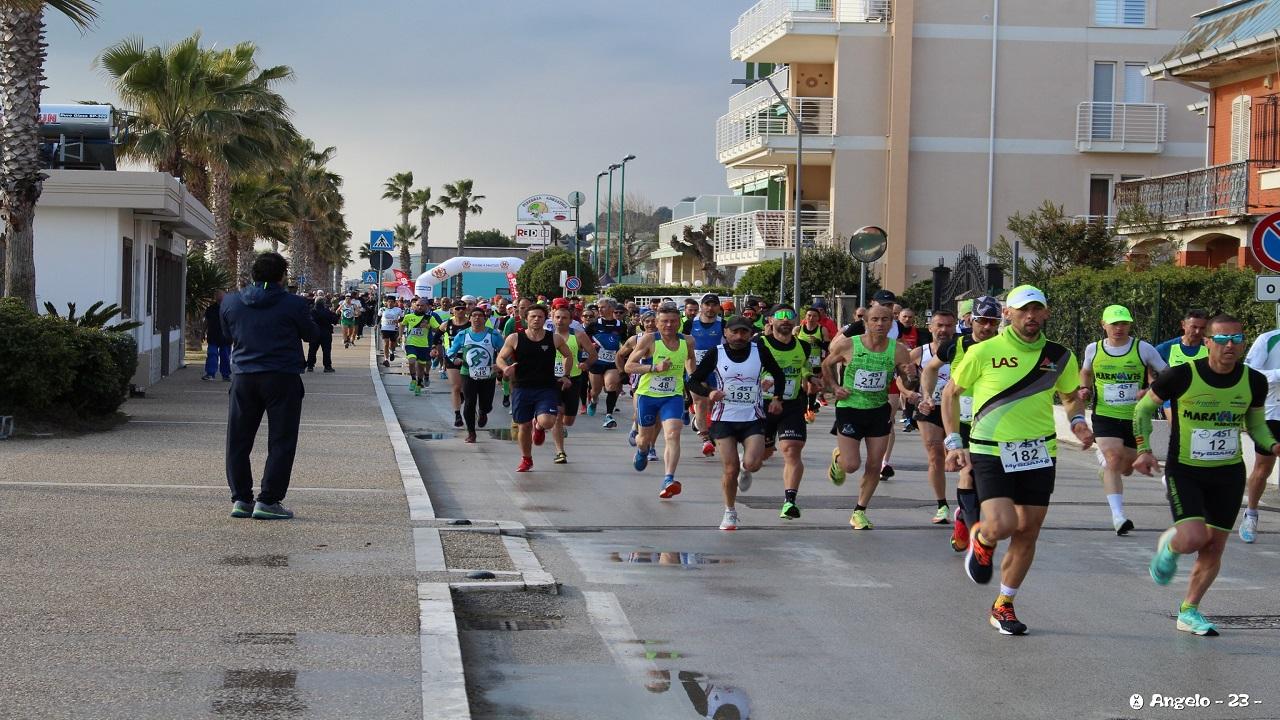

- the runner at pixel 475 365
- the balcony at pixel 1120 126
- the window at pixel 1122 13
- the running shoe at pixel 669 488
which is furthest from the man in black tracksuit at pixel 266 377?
the window at pixel 1122 13

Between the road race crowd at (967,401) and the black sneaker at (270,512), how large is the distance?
3.23 metres

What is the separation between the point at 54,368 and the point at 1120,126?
34.4 metres

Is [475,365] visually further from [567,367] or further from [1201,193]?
[1201,193]

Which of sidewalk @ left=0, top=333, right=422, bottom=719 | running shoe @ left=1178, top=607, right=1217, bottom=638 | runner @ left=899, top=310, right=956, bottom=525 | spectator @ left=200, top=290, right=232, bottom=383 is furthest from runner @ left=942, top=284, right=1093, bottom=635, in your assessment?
spectator @ left=200, top=290, right=232, bottom=383

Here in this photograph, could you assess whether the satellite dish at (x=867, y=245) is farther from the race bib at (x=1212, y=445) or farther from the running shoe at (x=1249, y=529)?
the race bib at (x=1212, y=445)

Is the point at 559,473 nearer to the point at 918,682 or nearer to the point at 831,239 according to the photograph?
the point at 918,682

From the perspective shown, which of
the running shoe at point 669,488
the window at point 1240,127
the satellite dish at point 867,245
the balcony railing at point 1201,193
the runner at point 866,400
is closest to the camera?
the runner at point 866,400

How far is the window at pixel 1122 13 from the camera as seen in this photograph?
142 ft

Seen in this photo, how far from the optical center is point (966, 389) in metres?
8.20

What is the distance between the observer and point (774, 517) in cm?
1205

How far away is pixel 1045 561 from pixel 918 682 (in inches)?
148

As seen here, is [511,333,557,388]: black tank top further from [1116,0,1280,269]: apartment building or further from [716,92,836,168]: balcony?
[716,92,836,168]: balcony

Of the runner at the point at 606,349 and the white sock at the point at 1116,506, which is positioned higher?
the runner at the point at 606,349

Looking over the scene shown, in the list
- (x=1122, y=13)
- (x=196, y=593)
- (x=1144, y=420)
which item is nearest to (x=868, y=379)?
(x=1144, y=420)
